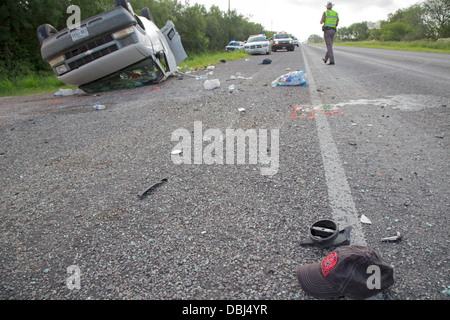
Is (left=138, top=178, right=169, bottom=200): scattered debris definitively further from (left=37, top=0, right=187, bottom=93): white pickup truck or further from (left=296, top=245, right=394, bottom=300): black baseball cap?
(left=37, top=0, right=187, bottom=93): white pickup truck

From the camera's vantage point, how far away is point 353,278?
125 centimetres

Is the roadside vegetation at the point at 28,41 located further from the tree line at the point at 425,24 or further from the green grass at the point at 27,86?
the tree line at the point at 425,24

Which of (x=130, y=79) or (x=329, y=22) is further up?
(x=329, y=22)

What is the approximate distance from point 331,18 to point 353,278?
10675mm

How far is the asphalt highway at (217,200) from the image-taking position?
4.66ft

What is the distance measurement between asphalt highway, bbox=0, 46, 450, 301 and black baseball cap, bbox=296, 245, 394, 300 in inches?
3.1

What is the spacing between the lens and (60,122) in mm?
4488

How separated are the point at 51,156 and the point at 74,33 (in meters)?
4.27

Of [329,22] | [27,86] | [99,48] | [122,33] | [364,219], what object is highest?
[329,22]

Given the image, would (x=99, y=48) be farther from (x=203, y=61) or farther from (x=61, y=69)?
(x=203, y=61)

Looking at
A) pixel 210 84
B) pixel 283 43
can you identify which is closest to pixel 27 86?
pixel 210 84

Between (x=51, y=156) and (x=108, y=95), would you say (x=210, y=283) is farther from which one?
(x=108, y=95)
